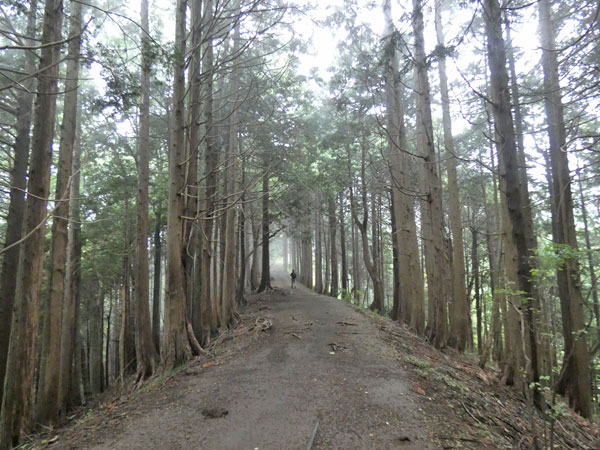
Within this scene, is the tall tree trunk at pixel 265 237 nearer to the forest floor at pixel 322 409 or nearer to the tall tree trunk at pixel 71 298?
the tall tree trunk at pixel 71 298

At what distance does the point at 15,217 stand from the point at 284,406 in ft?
27.1

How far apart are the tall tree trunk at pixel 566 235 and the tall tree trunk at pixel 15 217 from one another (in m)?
11.9

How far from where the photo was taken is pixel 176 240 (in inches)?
272

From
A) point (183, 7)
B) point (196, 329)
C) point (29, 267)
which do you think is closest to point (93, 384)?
point (196, 329)

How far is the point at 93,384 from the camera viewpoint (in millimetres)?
15891

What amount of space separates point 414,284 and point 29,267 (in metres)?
10.5

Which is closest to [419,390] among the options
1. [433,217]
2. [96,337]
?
[433,217]

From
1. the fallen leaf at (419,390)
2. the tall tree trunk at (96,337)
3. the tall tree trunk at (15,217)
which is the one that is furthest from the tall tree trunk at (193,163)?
the tall tree trunk at (96,337)

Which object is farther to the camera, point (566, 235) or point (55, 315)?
point (566, 235)

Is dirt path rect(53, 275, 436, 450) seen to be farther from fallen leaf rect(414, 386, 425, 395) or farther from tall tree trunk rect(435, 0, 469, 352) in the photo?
tall tree trunk rect(435, 0, 469, 352)

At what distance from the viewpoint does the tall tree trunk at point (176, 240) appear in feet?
22.5

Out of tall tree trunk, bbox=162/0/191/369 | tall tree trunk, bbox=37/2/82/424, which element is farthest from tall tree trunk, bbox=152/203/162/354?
tall tree trunk, bbox=162/0/191/369

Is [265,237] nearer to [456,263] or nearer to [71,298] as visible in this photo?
[71,298]

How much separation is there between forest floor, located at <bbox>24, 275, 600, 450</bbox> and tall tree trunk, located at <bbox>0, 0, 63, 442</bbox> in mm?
555
